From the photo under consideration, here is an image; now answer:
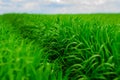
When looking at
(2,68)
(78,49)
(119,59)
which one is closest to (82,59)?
(78,49)

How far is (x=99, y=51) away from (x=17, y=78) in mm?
1772

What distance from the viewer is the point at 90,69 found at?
4.80m

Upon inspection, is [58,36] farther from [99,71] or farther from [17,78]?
[17,78]

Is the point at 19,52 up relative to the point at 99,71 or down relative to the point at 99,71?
up

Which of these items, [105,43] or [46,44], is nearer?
[105,43]

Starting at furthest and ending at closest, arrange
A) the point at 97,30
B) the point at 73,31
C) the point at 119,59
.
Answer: the point at 73,31 < the point at 97,30 < the point at 119,59

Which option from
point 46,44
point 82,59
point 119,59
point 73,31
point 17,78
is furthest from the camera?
point 46,44

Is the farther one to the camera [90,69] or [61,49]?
[61,49]

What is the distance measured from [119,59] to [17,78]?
70.0 inches

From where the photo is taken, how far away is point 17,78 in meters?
3.46

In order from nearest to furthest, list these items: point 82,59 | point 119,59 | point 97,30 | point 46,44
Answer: point 119,59, point 82,59, point 97,30, point 46,44

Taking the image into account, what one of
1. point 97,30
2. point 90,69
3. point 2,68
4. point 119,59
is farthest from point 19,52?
point 97,30

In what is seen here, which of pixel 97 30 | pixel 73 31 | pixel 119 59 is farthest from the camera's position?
pixel 73 31

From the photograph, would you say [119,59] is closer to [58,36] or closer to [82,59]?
[82,59]
